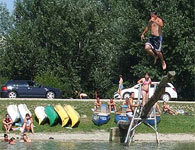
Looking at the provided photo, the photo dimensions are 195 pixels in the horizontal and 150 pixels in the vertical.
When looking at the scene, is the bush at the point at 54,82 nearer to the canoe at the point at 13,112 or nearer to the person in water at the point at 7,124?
the canoe at the point at 13,112

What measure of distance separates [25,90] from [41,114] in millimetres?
9706

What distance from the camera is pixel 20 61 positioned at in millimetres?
54438

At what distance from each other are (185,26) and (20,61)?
14249mm

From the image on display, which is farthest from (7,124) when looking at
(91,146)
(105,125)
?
(91,146)

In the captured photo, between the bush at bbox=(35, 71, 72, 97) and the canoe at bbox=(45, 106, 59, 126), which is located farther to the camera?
the bush at bbox=(35, 71, 72, 97)

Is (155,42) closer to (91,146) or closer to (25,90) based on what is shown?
(91,146)

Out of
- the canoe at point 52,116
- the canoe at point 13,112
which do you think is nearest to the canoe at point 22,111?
the canoe at point 13,112

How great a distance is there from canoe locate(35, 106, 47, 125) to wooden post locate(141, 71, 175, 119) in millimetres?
8084

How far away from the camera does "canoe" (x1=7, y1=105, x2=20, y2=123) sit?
33978 millimetres

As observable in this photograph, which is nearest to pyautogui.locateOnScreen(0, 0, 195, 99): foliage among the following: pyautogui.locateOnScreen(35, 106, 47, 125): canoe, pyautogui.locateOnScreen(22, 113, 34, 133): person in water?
pyautogui.locateOnScreen(35, 106, 47, 125): canoe

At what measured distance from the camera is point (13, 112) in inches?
1362

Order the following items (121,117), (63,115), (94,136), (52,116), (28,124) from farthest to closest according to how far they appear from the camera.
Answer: (63,115), (52,116), (121,117), (94,136), (28,124)

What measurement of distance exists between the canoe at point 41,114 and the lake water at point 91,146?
403 centimetres

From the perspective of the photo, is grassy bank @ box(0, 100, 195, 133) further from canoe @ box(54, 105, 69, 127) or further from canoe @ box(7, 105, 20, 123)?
canoe @ box(7, 105, 20, 123)
